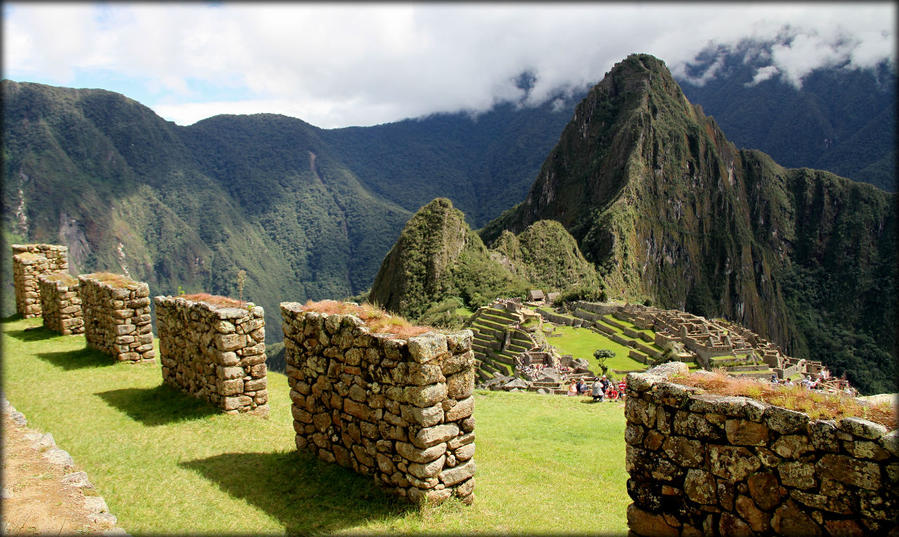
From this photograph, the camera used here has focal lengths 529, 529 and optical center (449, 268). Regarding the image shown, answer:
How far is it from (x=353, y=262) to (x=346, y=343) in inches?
6862

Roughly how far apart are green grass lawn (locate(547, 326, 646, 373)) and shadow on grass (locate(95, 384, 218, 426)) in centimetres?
3649

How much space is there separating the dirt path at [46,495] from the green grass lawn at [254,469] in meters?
0.41

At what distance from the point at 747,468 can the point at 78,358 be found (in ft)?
56.2

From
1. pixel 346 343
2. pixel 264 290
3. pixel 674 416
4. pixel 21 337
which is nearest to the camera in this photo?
pixel 674 416

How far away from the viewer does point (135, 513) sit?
6547 mm

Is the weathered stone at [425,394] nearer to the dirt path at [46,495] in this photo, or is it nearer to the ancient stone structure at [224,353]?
the dirt path at [46,495]

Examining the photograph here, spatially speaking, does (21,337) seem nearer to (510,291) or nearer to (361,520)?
(361,520)

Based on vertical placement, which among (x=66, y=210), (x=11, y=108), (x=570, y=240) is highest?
(x=11, y=108)

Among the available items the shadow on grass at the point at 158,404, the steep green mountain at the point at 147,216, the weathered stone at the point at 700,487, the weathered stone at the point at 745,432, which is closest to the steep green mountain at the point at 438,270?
the steep green mountain at the point at 147,216

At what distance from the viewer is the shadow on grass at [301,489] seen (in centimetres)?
655

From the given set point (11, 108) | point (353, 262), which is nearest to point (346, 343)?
point (353, 262)

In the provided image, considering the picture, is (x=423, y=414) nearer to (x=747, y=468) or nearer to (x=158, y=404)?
(x=747, y=468)

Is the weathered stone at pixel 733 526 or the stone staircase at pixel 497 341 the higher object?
the weathered stone at pixel 733 526

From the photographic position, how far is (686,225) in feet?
568
